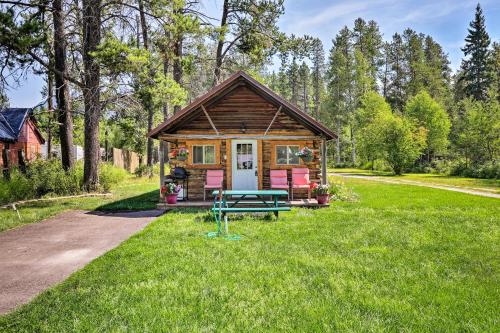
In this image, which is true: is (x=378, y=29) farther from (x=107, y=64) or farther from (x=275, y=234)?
(x=275, y=234)

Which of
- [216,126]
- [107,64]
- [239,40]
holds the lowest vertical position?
[216,126]

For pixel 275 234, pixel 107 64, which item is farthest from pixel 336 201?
pixel 107 64

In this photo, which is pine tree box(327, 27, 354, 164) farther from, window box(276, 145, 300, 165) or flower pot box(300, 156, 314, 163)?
flower pot box(300, 156, 314, 163)

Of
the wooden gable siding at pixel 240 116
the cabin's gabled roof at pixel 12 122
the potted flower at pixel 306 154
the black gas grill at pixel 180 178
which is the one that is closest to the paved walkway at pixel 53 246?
the black gas grill at pixel 180 178

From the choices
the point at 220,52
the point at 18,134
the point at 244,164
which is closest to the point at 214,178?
the point at 244,164

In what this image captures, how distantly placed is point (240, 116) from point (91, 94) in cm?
645

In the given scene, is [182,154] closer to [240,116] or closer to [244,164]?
[244,164]

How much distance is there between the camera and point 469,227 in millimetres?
8531

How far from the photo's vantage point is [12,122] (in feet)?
80.3

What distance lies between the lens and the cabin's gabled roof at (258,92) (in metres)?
13.1

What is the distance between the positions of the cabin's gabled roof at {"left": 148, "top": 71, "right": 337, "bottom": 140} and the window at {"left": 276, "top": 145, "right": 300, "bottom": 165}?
1.08m

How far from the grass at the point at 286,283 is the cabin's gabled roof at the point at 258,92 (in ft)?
18.3

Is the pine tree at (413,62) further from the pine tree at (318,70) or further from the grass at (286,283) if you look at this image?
the grass at (286,283)

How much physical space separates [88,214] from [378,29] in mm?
53163
